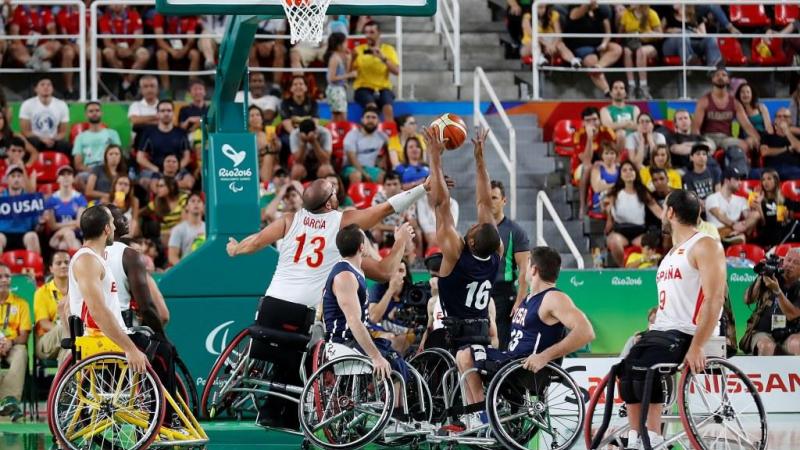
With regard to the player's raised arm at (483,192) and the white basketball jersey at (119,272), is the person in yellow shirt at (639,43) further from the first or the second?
the white basketball jersey at (119,272)

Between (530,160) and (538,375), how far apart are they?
9345 mm

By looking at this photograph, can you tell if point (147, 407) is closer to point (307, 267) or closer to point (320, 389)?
point (320, 389)

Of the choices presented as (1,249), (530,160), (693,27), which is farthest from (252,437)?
(693,27)

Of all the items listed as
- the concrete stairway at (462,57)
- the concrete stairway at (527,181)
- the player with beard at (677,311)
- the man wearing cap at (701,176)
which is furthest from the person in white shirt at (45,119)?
the player with beard at (677,311)

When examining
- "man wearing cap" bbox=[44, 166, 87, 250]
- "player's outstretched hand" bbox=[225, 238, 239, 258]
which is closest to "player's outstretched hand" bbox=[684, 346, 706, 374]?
"player's outstretched hand" bbox=[225, 238, 239, 258]

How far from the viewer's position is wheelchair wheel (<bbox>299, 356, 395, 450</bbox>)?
33.5 feet

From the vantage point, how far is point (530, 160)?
19.1 meters

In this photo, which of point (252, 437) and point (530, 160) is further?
point (530, 160)

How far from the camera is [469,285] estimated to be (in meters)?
10.8

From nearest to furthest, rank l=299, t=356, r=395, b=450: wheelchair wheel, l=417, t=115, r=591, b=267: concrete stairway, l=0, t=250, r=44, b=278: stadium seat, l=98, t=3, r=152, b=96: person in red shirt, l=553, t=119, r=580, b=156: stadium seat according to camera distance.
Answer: l=299, t=356, r=395, b=450: wheelchair wheel < l=0, t=250, r=44, b=278: stadium seat < l=417, t=115, r=591, b=267: concrete stairway < l=553, t=119, r=580, b=156: stadium seat < l=98, t=3, r=152, b=96: person in red shirt

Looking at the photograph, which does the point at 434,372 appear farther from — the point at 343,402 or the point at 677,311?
the point at 677,311

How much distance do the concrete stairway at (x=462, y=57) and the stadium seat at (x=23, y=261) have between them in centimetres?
610

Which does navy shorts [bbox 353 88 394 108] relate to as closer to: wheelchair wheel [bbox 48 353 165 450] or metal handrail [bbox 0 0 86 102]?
metal handrail [bbox 0 0 86 102]

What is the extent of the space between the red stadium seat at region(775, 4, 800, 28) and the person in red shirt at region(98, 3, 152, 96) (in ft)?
30.7
